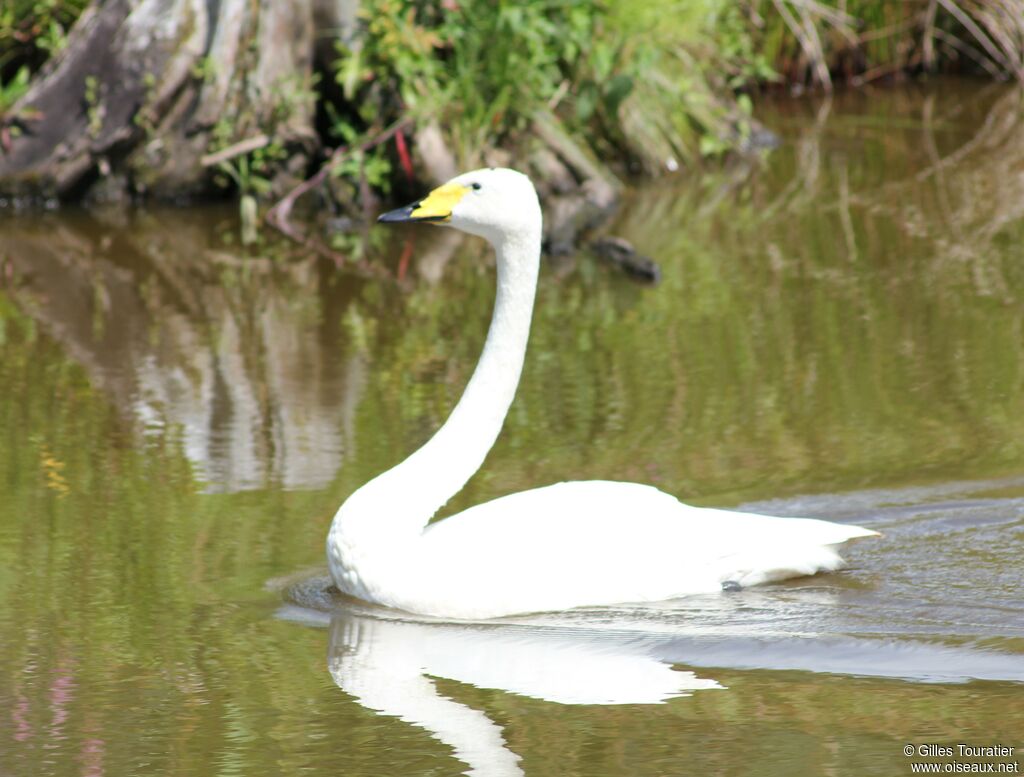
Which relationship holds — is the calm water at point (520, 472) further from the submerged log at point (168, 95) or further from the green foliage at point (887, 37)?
the green foliage at point (887, 37)

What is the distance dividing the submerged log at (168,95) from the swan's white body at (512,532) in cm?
690

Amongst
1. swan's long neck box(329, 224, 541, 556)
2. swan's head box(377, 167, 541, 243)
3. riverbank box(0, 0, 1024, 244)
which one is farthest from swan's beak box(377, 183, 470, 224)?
riverbank box(0, 0, 1024, 244)

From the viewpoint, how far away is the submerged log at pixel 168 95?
11.8 metres

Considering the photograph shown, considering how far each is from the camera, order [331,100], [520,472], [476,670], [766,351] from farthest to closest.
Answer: [331,100] < [766,351] < [520,472] < [476,670]

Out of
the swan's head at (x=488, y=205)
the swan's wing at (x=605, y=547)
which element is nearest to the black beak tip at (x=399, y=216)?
the swan's head at (x=488, y=205)

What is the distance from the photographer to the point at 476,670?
4.44 metres

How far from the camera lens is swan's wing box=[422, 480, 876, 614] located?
4.79m

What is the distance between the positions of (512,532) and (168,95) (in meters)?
7.80

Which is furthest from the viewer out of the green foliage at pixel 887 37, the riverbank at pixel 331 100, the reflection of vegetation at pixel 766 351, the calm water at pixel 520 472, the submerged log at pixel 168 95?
the green foliage at pixel 887 37

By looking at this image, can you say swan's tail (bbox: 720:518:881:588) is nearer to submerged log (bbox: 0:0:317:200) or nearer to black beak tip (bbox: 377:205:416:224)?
black beak tip (bbox: 377:205:416:224)

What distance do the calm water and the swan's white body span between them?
0.08 meters


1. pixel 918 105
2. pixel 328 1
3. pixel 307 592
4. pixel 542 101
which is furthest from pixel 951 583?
pixel 918 105

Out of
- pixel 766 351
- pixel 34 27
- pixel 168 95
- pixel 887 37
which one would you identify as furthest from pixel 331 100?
pixel 887 37

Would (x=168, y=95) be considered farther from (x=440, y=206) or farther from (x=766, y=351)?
(x=440, y=206)
